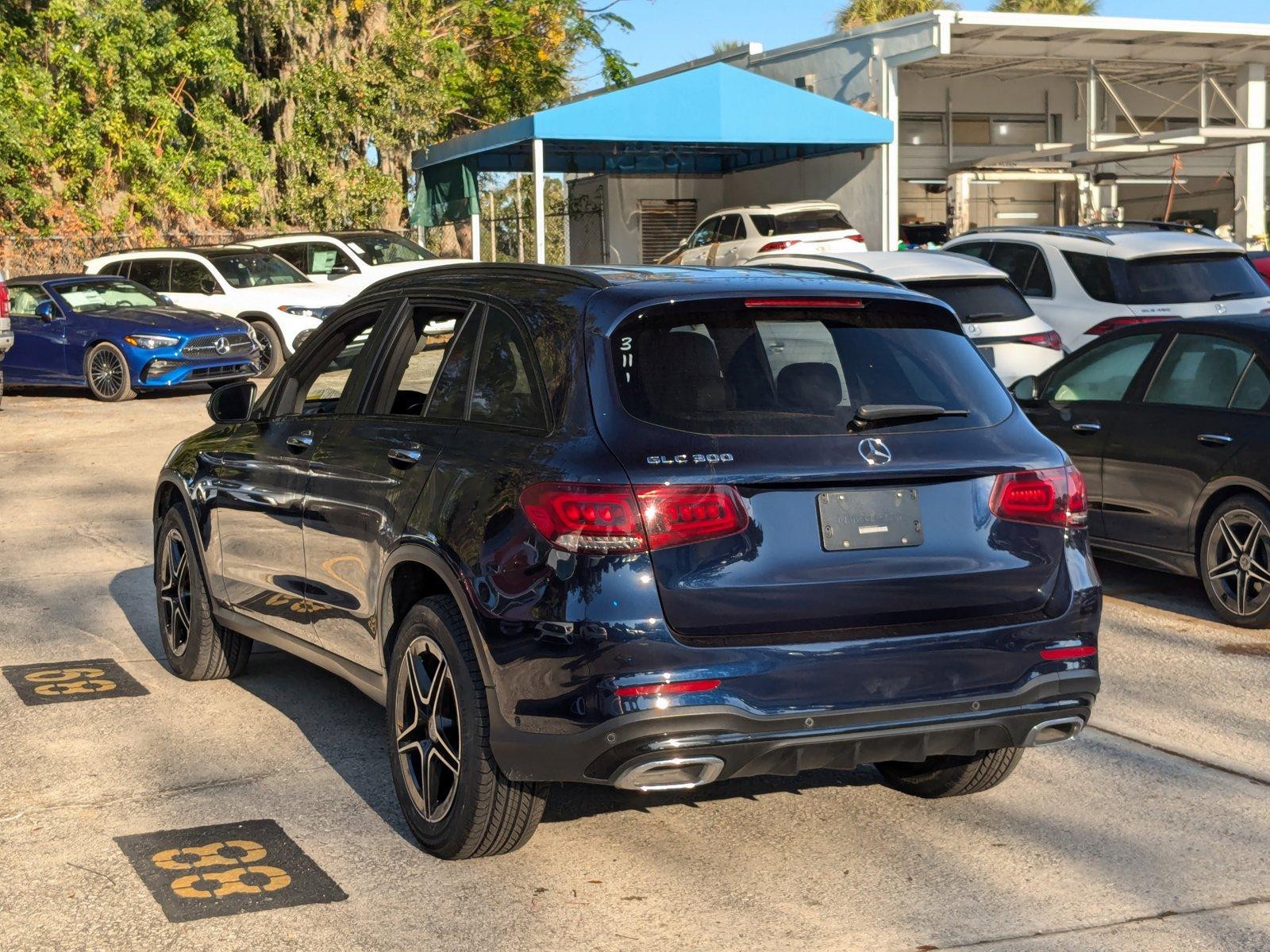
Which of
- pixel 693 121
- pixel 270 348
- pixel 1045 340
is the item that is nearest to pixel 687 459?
Answer: pixel 1045 340

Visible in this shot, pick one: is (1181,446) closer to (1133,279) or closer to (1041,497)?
(1041,497)

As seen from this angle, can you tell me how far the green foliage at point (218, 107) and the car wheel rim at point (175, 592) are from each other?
2455 centimetres

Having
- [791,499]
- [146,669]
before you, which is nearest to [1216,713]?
[791,499]

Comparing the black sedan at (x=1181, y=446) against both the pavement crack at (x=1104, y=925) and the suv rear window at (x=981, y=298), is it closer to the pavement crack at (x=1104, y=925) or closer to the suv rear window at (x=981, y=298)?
the pavement crack at (x=1104, y=925)

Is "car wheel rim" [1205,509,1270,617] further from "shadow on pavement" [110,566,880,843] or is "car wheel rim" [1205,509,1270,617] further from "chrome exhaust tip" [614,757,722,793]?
"chrome exhaust tip" [614,757,722,793]

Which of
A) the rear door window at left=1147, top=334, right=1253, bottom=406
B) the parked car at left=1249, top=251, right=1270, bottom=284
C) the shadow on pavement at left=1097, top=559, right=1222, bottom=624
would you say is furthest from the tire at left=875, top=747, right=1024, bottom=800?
the parked car at left=1249, top=251, right=1270, bottom=284

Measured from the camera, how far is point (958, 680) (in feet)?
15.2

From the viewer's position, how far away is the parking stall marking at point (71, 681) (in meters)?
7.05

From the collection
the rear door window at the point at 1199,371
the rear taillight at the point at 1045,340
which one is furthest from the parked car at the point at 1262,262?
the rear door window at the point at 1199,371

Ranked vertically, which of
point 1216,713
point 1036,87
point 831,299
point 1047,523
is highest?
point 1036,87

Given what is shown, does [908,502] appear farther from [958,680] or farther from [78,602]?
[78,602]

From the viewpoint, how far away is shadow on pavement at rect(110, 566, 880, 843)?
5566 millimetres

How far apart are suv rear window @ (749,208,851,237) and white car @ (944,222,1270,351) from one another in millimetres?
12211

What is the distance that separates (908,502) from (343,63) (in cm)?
3082
